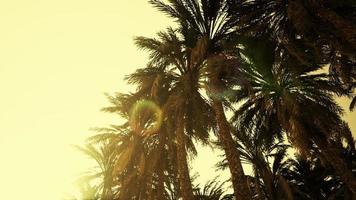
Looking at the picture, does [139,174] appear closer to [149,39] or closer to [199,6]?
[149,39]

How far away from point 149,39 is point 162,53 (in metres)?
0.97

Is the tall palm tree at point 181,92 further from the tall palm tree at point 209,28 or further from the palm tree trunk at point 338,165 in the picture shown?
the palm tree trunk at point 338,165

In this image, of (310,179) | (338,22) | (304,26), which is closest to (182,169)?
(304,26)

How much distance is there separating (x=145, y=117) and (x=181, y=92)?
3034 millimetres

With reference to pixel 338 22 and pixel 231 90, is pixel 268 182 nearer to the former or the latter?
pixel 231 90

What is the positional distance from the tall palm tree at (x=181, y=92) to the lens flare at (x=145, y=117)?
77 cm

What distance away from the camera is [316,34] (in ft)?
48.1

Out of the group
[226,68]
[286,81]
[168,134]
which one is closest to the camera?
[226,68]

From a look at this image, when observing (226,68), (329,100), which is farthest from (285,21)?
(329,100)

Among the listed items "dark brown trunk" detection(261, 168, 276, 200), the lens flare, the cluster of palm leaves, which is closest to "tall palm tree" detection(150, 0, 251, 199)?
the cluster of palm leaves

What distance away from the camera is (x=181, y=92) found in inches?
608

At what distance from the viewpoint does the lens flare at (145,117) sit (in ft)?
56.3

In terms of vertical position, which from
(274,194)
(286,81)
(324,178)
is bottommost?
(274,194)

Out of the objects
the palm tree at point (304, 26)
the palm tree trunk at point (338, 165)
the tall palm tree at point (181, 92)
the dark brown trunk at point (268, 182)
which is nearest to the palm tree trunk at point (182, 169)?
the tall palm tree at point (181, 92)
